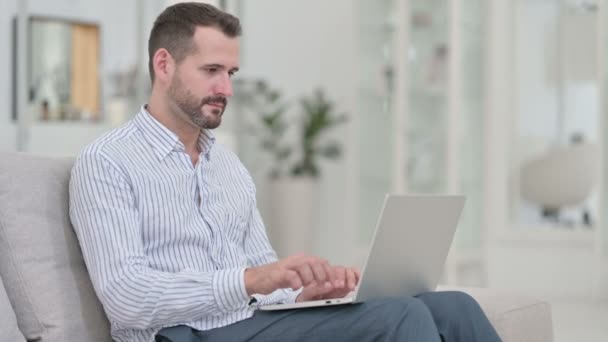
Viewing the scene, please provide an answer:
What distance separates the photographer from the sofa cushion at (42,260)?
1917 millimetres

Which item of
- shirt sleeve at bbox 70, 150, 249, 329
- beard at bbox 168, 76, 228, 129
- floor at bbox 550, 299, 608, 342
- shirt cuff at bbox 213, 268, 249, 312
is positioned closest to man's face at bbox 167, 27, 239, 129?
beard at bbox 168, 76, 228, 129

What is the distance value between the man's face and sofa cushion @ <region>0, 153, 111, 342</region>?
1.07 feet

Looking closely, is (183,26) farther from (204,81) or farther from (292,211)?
(292,211)

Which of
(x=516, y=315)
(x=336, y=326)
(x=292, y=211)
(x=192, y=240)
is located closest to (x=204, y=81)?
(x=192, y=240)

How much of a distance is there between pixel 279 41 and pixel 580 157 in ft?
7.01

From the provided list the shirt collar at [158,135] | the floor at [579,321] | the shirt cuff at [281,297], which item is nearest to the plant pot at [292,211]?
the floor at [579,321]

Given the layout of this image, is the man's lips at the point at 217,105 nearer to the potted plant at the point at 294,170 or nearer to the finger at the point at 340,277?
the finger at the point at 340,277

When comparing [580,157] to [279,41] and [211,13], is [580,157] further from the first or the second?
[211,13]

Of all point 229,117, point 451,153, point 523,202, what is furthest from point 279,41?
point 523,202

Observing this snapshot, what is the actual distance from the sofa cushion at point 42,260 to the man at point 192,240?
6cm

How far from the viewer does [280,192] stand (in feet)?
20.4

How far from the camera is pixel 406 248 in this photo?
79.4 inches

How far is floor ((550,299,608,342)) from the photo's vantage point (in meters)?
4.38

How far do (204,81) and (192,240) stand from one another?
1.18 ft
